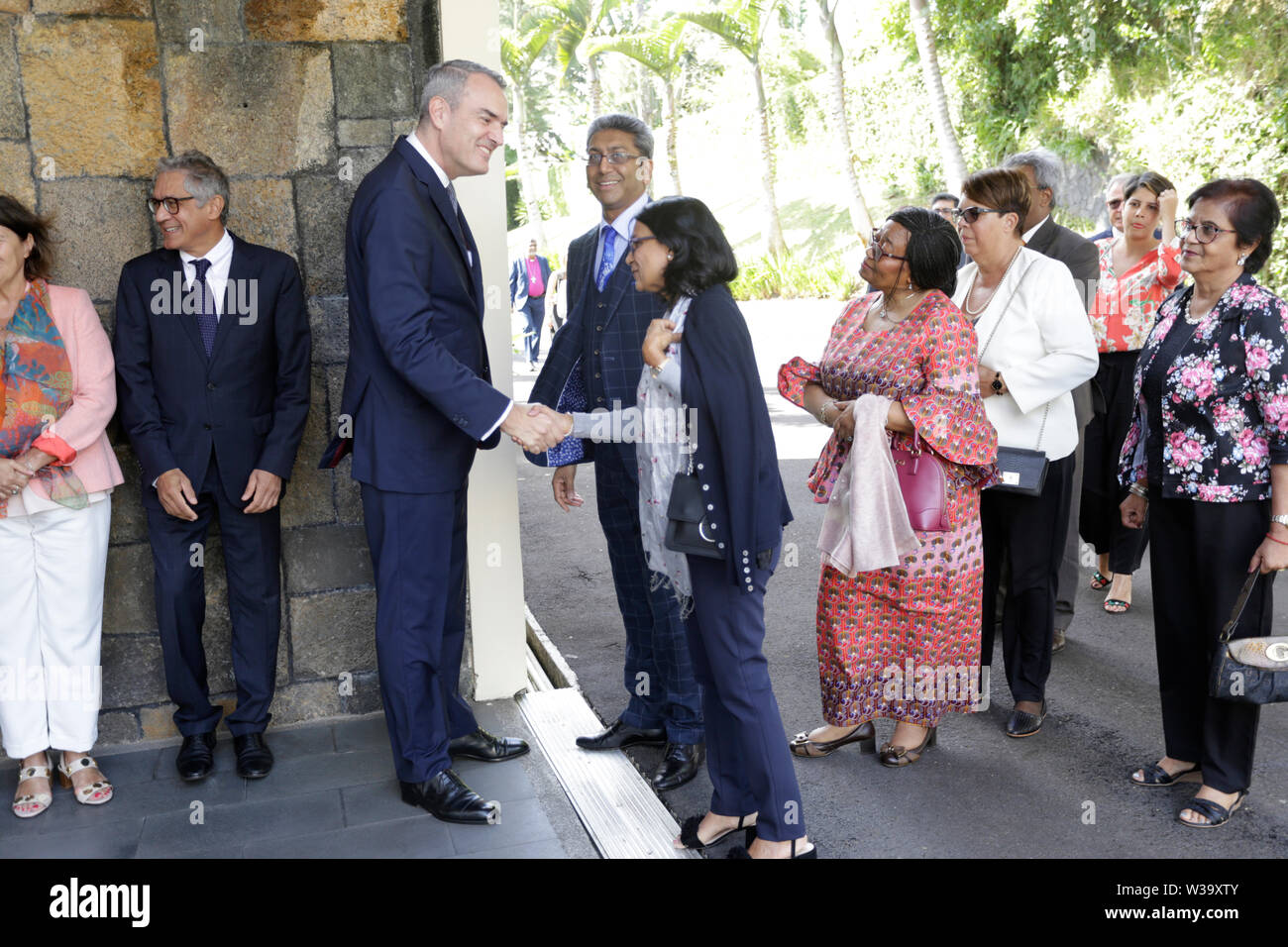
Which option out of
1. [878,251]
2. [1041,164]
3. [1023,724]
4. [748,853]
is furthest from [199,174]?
[1023,724]

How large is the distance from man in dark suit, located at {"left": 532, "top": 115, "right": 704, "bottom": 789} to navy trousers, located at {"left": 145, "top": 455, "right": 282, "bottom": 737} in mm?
1100

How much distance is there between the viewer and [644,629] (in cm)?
424

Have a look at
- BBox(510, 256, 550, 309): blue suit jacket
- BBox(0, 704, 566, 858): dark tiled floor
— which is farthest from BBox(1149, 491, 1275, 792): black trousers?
BBox(510, 256, 550, 309): blue suit jacket

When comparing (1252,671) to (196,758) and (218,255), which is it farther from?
(218,255)

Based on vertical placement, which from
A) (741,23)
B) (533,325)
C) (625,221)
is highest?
(741,23)

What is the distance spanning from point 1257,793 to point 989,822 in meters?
0.97

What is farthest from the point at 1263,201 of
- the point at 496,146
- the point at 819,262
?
the point at 819,262

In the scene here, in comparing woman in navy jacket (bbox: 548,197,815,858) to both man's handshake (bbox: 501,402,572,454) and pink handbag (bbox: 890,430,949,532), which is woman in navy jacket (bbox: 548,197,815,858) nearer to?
man's handshake (bbox: 501,402,572,454)

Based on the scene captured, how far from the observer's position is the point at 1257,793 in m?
3.79

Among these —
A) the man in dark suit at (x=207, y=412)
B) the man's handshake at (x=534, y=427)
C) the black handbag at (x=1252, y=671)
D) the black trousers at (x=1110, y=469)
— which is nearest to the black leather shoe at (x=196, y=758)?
the man in dark suit at (x=207, y=412)

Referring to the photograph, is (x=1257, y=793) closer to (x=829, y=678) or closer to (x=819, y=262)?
(x=829, y=678)

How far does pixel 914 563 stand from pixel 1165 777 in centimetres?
114

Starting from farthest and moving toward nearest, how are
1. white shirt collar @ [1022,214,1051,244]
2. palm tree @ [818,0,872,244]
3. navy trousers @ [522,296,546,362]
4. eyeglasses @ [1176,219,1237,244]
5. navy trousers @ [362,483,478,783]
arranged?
1. palm tree @ [818,0,872,244]
2. navy trousers @ [522,296,546,362]
3. white shirt collar @ [1022,214,1051,244]
4. navy trousers @ [362,483,478,783]
5. eyeglasses @ [1176,219,1237,244]

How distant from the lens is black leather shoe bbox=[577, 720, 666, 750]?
4.16 meters
